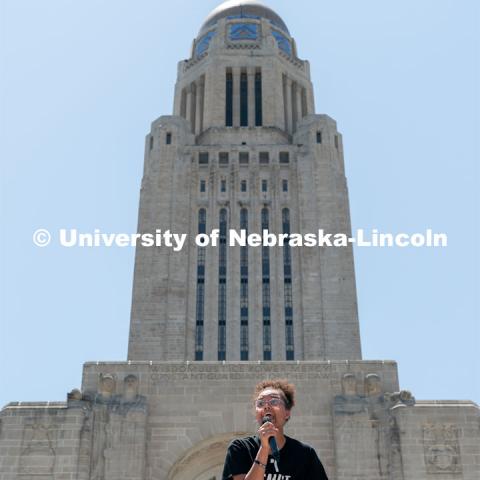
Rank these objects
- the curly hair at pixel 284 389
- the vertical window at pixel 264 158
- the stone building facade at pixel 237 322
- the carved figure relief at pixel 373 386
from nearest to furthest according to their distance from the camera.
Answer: the curly hair at pixel 284 389
the stone building facade at pixel 237 322
the carved figure relief at pixel 373 386
the vertical window at pixel 264 158

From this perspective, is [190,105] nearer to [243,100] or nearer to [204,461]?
[243,100]

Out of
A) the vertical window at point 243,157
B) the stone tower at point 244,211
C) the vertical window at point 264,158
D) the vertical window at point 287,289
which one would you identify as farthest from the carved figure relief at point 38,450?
the vertical window at point 264,158

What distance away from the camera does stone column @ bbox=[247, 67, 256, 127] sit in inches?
2152

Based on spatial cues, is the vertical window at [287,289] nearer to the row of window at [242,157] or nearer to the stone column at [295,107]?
the row of window at [242,157]

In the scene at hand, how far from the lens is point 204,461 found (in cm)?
2566

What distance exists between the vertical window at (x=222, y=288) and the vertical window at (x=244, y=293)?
3.15 ft

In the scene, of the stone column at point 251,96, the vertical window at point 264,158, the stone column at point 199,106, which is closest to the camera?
the vertical window at point 264,158

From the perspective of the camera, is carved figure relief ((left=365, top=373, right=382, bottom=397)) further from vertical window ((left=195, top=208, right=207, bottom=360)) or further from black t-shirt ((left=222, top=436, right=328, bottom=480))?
vertical window ((left=195, top=208, right=207, bottom=360))

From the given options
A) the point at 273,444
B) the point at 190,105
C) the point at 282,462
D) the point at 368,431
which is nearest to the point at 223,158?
the point at 190,105

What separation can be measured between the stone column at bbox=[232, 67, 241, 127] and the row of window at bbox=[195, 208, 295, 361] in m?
8.09

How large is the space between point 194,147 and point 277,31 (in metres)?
14.7

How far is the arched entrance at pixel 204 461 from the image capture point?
24.8 metres

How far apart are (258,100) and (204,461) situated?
116 ft

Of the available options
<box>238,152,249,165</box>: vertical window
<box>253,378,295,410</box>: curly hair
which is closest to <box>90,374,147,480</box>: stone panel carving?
<box>253,378,295,410</box>: curly hair
